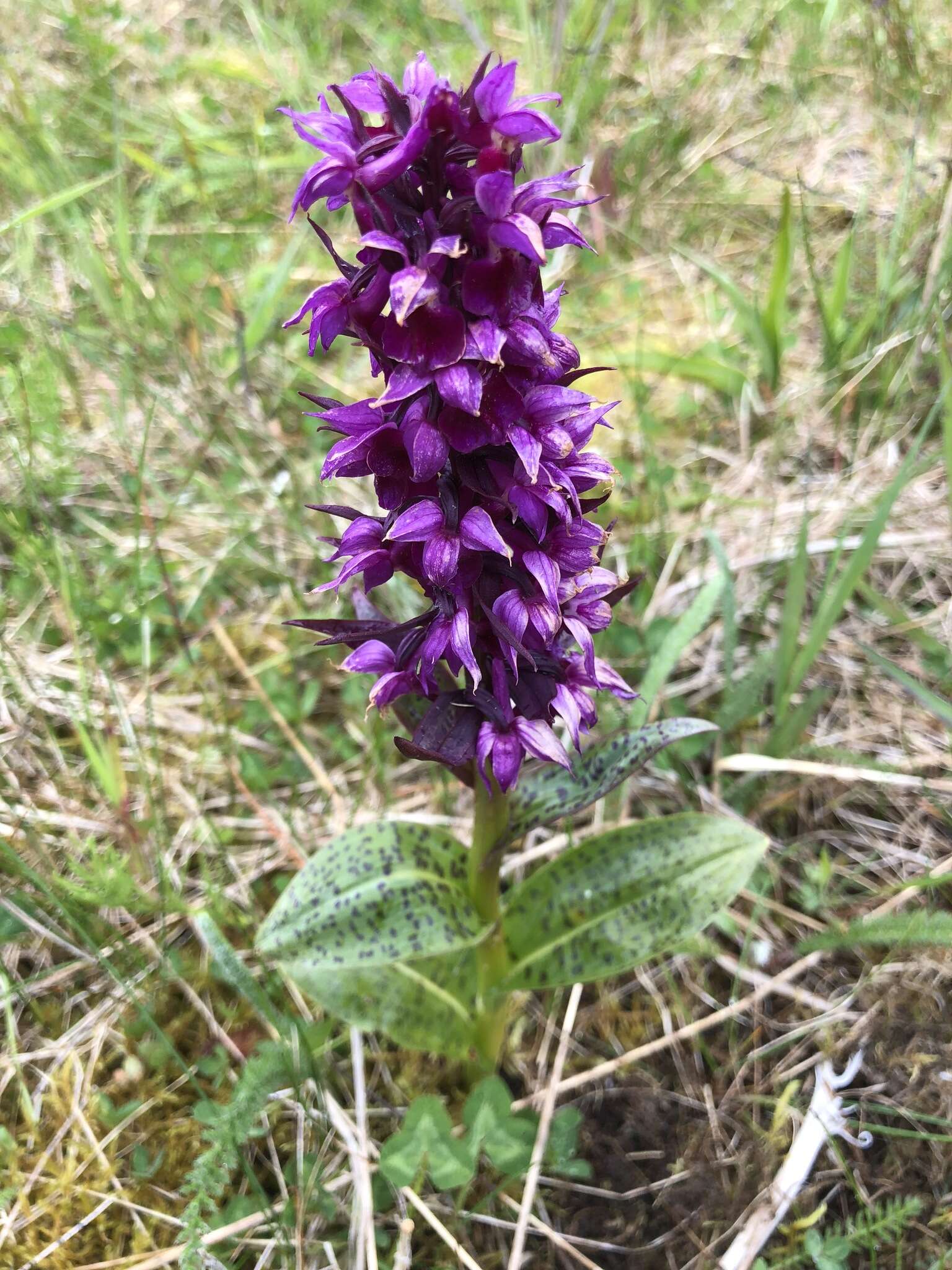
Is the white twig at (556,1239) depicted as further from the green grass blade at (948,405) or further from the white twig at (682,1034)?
the green grass blade at (948,405)

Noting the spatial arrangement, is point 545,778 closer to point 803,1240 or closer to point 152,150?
point 803,1240

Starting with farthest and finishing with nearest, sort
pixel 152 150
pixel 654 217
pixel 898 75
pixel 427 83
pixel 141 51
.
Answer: pixel 141 51 < pixel 152 150 < pixel 654 217 < pixel 898 75 < pixel 427 83

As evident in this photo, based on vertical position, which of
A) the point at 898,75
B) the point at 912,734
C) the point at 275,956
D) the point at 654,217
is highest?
the point at 898,75

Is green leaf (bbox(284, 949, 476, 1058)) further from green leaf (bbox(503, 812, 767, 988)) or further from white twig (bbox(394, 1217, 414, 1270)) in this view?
white twig (bbox(394, 1217, 414, 1270))

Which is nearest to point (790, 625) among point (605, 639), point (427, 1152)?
point (605, 639)

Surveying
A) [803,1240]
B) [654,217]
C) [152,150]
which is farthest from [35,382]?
[803,1240]

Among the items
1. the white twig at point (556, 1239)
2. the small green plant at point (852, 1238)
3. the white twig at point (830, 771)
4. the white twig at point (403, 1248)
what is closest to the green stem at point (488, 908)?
the white twig at point (556, 1239)
